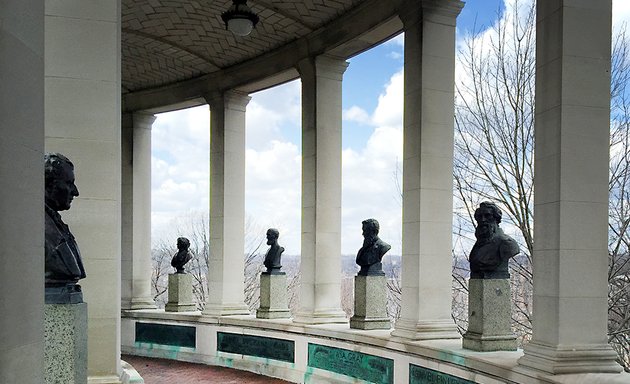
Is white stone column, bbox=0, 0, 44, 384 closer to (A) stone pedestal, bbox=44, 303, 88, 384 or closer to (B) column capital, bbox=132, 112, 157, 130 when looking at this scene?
(A) stone pedestal, bbox=44, 303, 88, 384

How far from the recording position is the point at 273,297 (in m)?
21.8

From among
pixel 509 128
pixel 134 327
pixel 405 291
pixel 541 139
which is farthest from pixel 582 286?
pixel 134 327

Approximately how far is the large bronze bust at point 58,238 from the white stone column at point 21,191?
2.22 meters

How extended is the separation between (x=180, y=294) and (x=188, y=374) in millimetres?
5030

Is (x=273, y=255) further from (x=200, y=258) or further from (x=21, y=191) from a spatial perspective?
(x=200, y=258)

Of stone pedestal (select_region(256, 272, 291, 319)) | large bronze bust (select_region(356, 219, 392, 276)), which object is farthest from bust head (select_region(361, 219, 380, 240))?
stone pedestal (select_region(256, 272, 291, 319))

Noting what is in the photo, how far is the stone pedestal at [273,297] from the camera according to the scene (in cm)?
2173

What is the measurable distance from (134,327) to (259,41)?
12957 millimetres

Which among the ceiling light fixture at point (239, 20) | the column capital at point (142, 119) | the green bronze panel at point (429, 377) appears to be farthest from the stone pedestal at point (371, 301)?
the column capital at point (142, 119)

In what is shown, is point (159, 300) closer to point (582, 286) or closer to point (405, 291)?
point (405, 291)

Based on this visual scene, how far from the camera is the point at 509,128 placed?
26672 mm

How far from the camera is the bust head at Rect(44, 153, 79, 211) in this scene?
7.42m

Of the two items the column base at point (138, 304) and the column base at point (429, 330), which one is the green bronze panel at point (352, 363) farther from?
the column base at point (138, 304)

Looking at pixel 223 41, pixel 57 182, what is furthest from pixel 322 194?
pixel 57 182
